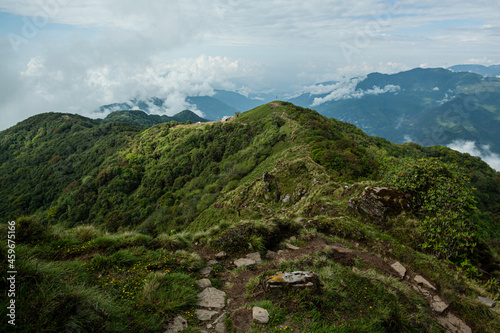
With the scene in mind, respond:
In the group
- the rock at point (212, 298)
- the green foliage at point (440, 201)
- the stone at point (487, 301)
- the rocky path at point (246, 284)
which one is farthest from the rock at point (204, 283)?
the green foliage at point (440, 201)

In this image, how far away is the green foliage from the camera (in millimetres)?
9078

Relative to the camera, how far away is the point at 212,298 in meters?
5.92

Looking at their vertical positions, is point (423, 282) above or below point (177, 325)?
below

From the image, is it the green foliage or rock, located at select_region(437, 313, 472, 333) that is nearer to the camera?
rock, located at select_region(437, 313, 472, 333)

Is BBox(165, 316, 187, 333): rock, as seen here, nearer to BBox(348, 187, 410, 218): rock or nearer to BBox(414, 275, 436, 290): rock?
BBox(414, 275, 436, 290): rock

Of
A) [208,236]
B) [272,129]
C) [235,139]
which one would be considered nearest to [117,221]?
[235,139]

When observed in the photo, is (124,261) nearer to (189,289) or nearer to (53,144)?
(189,289)

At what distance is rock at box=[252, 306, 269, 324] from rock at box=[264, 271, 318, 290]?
824mm

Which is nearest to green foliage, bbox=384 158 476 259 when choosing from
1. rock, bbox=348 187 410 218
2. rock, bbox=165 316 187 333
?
rock, bbox=348 187 410 218

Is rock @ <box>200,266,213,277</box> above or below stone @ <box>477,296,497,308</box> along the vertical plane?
above

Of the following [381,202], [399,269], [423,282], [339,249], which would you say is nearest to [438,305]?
[423,282]

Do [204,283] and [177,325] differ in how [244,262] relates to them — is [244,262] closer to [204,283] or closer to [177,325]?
[204,283]

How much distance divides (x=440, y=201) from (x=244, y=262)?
9.51 meters

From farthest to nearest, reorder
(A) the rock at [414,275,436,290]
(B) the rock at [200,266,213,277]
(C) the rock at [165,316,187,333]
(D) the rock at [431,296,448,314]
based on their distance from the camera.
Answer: (A) the rock at [414,275,436,290], (B) the rock at [200,266,213,277], (D) the rock at [431,296,448,314], (C) the rock at [165,316,187,333]
